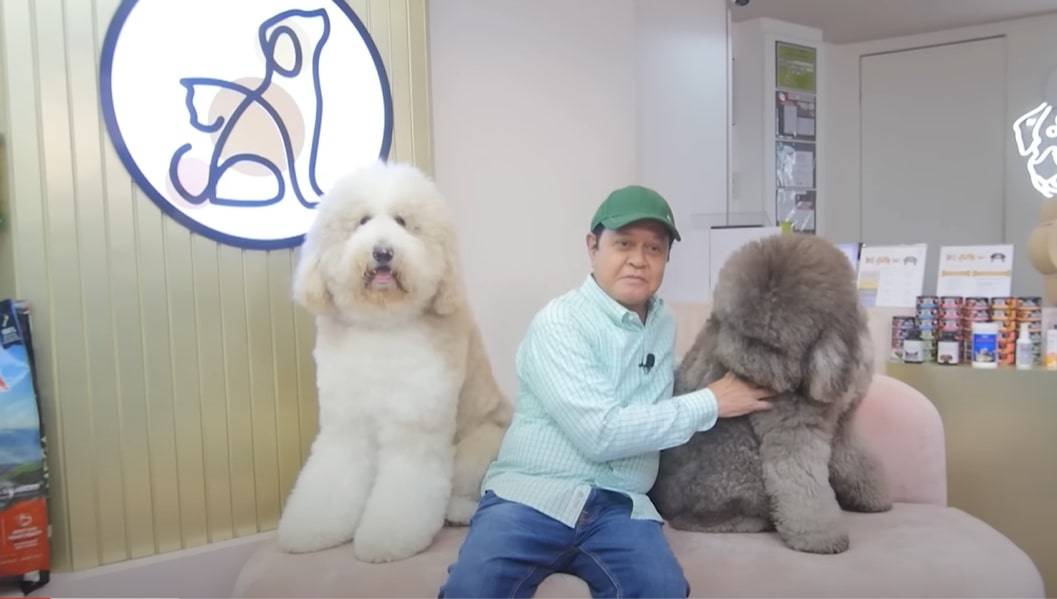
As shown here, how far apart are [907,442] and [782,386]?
0.64 meters

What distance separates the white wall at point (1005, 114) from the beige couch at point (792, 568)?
368 centimetres

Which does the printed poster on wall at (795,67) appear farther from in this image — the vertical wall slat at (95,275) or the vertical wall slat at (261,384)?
the vertical wall slat at (95,275)

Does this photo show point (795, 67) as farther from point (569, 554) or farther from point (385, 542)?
point (385, 542)

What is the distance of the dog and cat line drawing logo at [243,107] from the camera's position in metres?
1.90

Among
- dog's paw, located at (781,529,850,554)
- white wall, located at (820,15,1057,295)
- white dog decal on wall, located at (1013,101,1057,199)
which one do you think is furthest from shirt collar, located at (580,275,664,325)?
white dog decal on wall, located at (1013,101,1057,199)

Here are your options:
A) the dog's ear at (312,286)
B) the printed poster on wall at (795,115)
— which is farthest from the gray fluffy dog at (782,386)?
the printed poster on wall at (795,115)

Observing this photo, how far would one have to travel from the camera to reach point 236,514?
209 centimetres

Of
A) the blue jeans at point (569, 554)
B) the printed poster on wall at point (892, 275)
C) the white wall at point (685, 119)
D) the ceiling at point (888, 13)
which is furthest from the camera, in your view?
the ceiling at point (888, 13)

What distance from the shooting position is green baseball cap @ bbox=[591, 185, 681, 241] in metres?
1.61

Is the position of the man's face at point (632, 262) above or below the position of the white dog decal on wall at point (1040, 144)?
below

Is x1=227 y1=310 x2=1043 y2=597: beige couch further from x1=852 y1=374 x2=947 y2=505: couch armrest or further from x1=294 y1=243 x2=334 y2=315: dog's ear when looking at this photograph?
x1=294 y1=243 x2=334 y2=315: dog's ear

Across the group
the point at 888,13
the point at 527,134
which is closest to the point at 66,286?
the point at 527,134

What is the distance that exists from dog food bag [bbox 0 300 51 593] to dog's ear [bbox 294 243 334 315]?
2.24 feet

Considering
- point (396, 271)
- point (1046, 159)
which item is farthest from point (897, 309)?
point (1046, 159)
